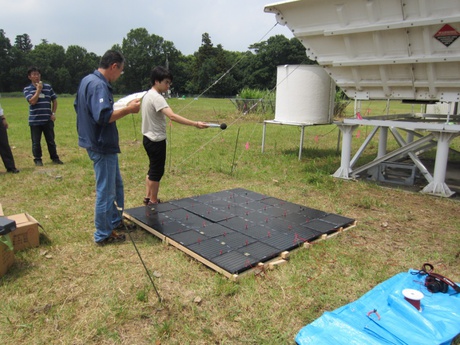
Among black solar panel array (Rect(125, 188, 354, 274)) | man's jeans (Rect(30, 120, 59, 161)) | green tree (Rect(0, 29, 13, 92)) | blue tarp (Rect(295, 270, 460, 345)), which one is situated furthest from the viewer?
green tree (Rect(0, 29, 13, 92))

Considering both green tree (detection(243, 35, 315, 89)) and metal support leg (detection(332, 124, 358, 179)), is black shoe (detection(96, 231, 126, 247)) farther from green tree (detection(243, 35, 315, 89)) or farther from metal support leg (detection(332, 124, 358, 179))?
green tree (detection(243, 35, 315, 89))

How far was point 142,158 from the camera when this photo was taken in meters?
8.21

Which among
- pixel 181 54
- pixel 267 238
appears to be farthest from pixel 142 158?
pixel 181 54

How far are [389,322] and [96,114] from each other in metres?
2.79

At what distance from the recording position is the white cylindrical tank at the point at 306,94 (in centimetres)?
795

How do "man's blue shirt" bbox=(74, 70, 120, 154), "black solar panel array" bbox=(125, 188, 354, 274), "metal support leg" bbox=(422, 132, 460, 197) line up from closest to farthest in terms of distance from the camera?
"man's blue shirt" bbox=(74, 70, 120, 154) < "black solar panel array" bbox=(125, 188, 354, 274) < "metal support leg" bbox=(422, 132, 460, 197)

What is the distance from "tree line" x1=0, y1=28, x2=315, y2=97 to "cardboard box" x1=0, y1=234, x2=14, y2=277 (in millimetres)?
60264

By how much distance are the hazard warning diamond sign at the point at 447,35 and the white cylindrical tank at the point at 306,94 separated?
3.30 metres

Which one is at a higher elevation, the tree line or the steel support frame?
the tree line

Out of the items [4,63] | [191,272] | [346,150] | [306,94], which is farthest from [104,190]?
[4,63]

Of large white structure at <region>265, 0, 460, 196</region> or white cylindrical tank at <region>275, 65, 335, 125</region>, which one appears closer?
large white structure at <region>265, 0, 460, 196</region>

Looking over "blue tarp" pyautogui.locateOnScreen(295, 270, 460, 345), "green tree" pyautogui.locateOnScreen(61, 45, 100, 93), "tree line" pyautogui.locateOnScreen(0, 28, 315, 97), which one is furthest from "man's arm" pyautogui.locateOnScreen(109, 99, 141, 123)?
"green tree" pyautogui.locateOnScreen(61, 45, 100, 93)

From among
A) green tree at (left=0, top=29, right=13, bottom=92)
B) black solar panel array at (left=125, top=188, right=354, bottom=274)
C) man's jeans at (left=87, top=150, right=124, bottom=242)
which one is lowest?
black solar panel array at (left=125, top=188, right=354, bottom=274)

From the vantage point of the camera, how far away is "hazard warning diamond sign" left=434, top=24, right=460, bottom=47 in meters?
4.59
